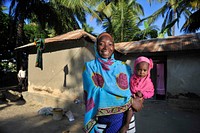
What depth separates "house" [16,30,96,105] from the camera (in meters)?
5.91

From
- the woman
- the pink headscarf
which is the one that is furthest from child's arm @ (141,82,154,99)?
the woman

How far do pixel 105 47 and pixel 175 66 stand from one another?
6.81 meters

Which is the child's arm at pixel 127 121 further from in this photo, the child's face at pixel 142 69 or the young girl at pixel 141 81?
the child's face at pixel 142 69

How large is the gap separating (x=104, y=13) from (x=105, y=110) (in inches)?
635

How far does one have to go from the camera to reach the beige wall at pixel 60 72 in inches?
235

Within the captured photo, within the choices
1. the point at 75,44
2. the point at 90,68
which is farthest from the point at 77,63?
the point at 90,68

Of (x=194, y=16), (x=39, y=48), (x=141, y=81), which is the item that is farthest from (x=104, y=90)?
(x=194, y=16)

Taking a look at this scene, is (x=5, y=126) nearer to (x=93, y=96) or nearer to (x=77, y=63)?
(x=77, y=63)

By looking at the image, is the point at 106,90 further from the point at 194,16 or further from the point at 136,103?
the point at 194,16

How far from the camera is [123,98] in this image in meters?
1.36

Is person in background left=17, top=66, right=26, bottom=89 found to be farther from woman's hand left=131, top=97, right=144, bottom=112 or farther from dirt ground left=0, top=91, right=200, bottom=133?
woman's hand left=131, top=97, right=144, bottom=112

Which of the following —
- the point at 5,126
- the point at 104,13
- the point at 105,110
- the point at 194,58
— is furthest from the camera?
the point at 104,13

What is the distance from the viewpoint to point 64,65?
6.33m

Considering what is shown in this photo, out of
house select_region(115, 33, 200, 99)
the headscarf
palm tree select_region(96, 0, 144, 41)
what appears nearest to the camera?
the headscarf
